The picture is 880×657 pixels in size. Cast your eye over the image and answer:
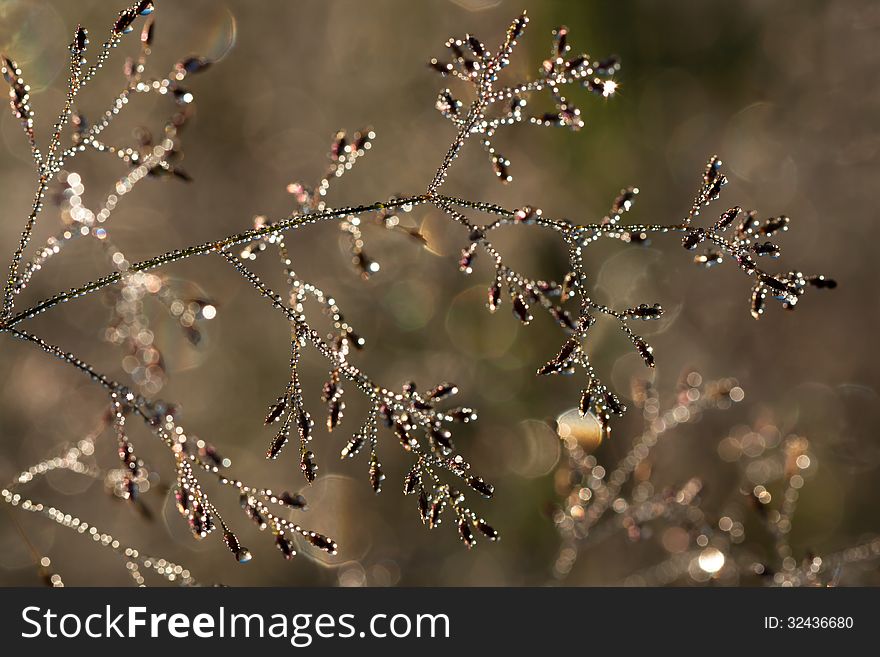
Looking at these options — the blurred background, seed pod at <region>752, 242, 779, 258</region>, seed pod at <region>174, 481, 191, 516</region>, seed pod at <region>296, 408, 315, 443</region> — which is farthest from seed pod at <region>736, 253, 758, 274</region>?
the blurred background

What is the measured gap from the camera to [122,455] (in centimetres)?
57

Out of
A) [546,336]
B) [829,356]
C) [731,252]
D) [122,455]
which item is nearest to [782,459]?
[829,356]

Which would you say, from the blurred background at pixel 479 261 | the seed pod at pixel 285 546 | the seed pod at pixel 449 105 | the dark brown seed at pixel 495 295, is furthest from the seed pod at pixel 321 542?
the blurred background at pixel 479 261

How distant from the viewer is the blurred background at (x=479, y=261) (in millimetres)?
1431

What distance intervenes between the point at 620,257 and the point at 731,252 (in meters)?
1.03

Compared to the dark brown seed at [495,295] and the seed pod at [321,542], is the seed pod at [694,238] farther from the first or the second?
the seed pod at [321,542]

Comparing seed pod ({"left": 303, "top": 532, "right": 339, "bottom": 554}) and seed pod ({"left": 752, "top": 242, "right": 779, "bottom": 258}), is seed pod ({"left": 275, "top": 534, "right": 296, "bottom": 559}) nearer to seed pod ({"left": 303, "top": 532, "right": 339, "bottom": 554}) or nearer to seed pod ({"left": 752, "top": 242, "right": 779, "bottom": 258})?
seed pod ({"left": 303, "top": 532, "right": 339, "bottom": 554})

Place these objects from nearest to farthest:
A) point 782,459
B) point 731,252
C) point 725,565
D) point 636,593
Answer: point 731,252 → point 636,593 → point 725,565 → point 782,459

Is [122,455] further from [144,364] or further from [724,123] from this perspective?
[724,123]

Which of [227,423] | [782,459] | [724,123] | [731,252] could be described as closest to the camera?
[731,252]

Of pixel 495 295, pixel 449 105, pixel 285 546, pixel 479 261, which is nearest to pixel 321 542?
pixel 285 546

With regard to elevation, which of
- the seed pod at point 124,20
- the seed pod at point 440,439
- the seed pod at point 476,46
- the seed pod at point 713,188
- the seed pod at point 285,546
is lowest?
the seed pod at point 285,546

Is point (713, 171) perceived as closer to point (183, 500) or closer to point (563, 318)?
point (563, 318)

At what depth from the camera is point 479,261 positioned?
1509 mm
